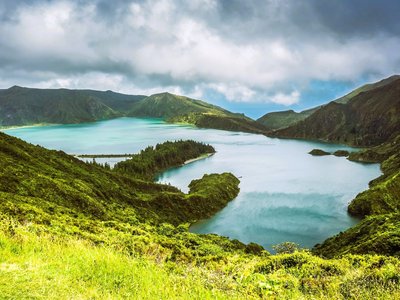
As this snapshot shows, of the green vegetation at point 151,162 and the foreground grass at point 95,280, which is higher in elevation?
the foreground grass at point 95,280

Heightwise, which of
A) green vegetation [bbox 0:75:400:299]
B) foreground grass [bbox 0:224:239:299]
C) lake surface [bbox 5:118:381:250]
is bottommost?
lake surface [bbox 5:118:381:250]

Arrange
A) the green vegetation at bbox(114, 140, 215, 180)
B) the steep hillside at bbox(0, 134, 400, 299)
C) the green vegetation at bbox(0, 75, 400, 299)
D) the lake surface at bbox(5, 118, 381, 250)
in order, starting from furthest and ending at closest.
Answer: the green vegetation at bbox(114, 140, 215, 180)
the lake surface at bbox(5, 118, 381, 250)
the green vegetation at bbox(0, 75, 400, 299)
the steep hillside at bbox(0, 134, 400, 299)

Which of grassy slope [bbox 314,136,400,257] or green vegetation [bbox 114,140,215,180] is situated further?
green vegetation [bbox 114,140,215,180]

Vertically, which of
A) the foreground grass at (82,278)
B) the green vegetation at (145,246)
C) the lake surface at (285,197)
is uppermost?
the foreground grass at (82,278)

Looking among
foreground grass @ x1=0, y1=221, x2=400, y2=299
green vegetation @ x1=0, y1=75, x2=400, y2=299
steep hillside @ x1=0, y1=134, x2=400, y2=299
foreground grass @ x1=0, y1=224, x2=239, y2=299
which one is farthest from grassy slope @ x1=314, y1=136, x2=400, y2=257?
foreground grass @ x1=0, y1=224, x2=239, y2=299

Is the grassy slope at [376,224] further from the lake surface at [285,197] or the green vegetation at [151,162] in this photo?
the green vegetation at [151,162]

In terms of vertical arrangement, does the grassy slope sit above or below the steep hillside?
below

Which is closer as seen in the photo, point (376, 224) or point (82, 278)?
point (82, 278)

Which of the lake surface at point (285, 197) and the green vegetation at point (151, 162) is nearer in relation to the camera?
the lake surface at point (285, 197)

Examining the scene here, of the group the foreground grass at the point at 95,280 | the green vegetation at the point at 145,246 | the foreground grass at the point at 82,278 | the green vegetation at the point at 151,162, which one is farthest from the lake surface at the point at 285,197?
the foreground grass at the point at 82,278

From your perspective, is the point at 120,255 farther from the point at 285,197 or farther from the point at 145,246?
the point at 285,197

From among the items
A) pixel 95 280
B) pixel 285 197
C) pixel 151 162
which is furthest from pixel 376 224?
pixel 151 162

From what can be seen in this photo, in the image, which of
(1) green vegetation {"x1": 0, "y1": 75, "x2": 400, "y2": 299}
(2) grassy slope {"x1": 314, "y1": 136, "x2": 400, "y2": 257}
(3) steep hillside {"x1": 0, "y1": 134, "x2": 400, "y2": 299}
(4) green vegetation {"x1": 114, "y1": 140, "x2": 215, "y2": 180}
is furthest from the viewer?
(4) green vegetation {"x1": 114, "y1": 140, "x2": 215, "y2": 180}

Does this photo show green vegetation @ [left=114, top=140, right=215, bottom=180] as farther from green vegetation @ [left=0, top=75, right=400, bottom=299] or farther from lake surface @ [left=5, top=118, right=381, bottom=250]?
lake surface @ [left=5, top=118, right=381, bottom=250]
